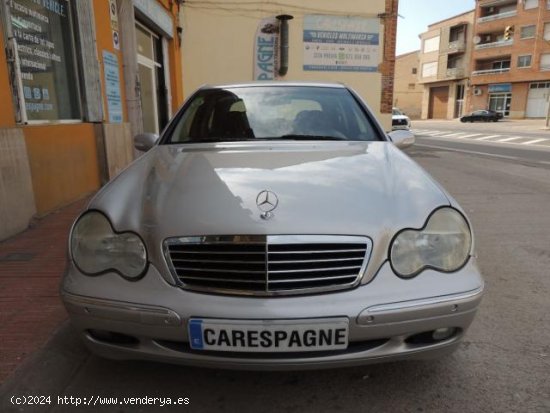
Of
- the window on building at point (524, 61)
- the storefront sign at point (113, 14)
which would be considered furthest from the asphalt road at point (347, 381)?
the window on building at point (524, 61)

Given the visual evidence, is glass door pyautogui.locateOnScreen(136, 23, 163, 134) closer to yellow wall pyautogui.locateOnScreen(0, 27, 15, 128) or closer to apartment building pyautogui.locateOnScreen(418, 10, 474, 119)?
yellow wall pyautogui.locateOnScreen(0, 27, 15, 128)

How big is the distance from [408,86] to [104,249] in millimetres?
66879

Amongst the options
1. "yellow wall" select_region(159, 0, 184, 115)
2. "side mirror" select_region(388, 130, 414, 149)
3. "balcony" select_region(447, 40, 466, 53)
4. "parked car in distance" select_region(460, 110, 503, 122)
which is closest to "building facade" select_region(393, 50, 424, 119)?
"balcony" select_region(447, 40, 466, 53)

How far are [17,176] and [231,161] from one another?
8.86 feet

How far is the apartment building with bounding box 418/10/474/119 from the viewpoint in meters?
50.3

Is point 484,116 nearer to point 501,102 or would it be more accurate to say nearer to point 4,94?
point 501,102

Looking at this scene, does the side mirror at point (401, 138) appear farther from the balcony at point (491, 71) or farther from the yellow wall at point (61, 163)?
the balcony at point (491, 71)

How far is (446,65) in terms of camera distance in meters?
52.2

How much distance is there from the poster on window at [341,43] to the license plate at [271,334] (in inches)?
466

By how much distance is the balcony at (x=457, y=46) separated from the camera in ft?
165

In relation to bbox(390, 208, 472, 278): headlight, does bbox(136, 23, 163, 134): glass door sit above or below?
above

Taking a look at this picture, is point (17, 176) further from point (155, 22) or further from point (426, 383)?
point (155, 22)

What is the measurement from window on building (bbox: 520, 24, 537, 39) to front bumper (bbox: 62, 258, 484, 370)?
1984 inches


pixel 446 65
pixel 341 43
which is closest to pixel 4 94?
pixel 341 43
